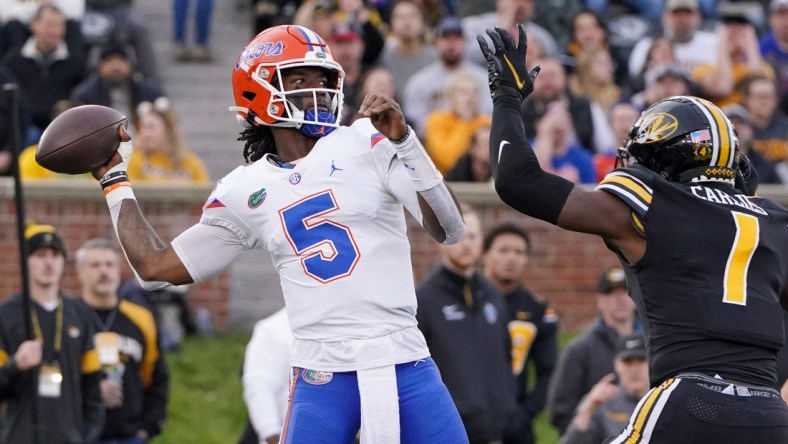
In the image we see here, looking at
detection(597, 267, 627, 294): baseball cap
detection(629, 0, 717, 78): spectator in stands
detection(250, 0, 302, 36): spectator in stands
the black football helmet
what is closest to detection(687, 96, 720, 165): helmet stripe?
the black football helmet

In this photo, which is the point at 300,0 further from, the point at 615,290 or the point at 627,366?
the point at 627,366

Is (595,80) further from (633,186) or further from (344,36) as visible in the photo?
(633,186)

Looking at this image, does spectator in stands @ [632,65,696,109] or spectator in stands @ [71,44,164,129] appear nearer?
spectator in stands @ [71,44,164,129]

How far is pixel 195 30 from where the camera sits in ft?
49.4

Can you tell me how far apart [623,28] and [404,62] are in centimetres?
257

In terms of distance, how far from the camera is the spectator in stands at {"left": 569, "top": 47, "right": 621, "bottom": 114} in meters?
13.5

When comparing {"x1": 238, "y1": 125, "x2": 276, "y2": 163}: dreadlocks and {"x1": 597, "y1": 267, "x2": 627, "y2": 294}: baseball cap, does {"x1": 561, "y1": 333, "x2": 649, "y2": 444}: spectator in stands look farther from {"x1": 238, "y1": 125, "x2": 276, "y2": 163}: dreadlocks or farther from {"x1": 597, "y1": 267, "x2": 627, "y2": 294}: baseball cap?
{"x1": 238, "y1": 125, "x2": 276, "y2": 163}: dreadlocks

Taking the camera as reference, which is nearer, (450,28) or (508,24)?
(450,28)

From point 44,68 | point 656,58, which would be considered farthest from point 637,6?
point 44,68

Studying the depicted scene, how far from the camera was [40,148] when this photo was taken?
19.0 ft

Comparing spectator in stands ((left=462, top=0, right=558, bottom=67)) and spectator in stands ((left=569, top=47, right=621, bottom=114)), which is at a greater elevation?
spectator in stands ((left=462, top=0, right=558, bottom=67))

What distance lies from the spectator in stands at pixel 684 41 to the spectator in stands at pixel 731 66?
0.13 m

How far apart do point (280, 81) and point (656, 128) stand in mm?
1375

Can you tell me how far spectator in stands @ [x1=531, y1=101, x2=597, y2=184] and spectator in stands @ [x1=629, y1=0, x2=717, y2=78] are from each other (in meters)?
1.96
